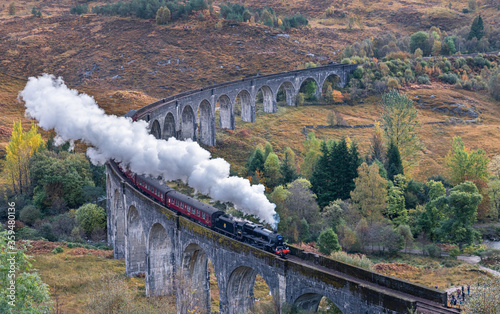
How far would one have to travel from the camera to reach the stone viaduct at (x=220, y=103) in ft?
271

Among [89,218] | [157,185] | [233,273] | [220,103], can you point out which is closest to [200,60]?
[220,103]

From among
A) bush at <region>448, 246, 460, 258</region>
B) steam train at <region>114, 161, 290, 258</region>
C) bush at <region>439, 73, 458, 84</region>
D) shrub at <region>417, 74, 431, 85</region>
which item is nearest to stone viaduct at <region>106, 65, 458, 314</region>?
steam train at <region>114, 161, 290, 258</region>

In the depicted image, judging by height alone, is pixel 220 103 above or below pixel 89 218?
above

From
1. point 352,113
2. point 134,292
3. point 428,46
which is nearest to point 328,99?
point 352,113

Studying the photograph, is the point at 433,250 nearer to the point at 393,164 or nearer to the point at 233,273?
the point at 393,164

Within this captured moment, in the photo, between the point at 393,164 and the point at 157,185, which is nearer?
the point at 157,185

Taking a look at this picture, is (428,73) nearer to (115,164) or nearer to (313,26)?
(313,26)

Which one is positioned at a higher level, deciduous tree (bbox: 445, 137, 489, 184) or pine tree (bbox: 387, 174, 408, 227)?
deciduous tree (bbox: 445, 137, 489, 184)

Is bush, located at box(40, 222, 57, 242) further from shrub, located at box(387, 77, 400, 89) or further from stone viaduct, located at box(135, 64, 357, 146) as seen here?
shrub, located at box(387, 77, 400, 89)

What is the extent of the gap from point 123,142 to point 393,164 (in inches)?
1521

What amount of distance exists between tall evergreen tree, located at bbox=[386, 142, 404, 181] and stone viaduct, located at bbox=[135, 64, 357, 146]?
32928 millimetres

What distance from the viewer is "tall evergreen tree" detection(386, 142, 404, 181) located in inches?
2936

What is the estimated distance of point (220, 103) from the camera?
342 feet

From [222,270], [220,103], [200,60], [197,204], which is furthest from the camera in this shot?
[200,60]
